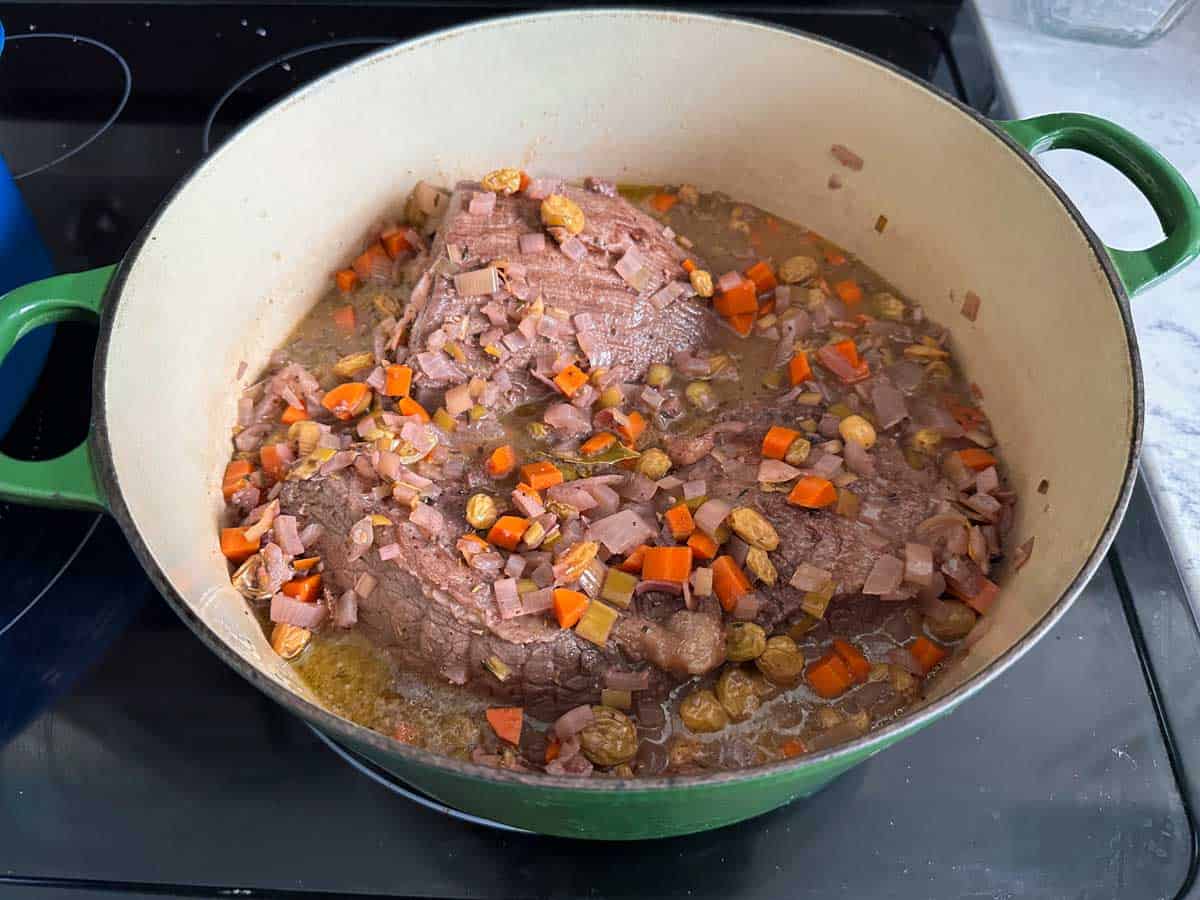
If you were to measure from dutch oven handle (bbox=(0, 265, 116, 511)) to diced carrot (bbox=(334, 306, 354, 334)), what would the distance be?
65cm

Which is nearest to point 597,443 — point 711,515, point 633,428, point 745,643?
point 633,428

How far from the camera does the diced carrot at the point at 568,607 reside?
1.73m

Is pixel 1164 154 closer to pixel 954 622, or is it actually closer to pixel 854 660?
pixel 954 622

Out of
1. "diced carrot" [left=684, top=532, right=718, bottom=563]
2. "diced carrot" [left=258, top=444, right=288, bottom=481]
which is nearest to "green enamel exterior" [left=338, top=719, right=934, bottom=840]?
"diced carrot" [left=684, top=532, right=718, bottom=563]

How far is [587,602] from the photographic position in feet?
5.75

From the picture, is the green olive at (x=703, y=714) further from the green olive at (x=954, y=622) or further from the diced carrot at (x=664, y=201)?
the diced carrot at (x=664, y=201)

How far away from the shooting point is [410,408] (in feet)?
6.74

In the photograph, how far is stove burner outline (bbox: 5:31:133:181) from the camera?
238 cm

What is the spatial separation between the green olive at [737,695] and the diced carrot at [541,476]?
1.62 ft

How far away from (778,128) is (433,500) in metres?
1.17

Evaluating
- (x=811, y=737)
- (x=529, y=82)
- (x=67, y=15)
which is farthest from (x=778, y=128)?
(x=67, y=15)

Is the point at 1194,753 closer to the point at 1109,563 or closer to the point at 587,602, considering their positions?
the point at 1109,563

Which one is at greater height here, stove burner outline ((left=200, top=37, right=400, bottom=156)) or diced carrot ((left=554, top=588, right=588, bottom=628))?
stove burner outline ((left=200, top=37, right=400, bottom=156))

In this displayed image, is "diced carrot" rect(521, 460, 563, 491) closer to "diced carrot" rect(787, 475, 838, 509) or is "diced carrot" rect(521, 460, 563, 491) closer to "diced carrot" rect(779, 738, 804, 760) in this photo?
"diced carrot" rect(787, 475, 838, 509)
